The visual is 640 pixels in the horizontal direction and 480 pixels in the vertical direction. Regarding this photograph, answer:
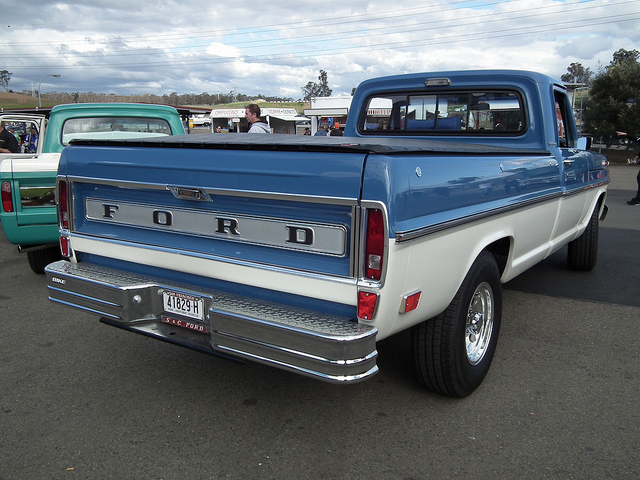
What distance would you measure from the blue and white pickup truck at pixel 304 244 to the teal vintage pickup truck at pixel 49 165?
83.5 inches

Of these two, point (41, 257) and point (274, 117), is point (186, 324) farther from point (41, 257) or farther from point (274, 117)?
point (274, 117)

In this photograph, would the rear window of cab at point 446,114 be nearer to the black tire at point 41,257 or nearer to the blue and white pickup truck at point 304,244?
the blue and white pickup truck at point 304,244

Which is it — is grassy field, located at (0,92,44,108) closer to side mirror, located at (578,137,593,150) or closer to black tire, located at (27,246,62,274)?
black tire, located at (27,246,62,274)

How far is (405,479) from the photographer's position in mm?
2400

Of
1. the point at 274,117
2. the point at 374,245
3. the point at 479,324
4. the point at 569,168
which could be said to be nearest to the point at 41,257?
the point at 479,324

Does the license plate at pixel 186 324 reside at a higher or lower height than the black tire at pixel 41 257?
higher

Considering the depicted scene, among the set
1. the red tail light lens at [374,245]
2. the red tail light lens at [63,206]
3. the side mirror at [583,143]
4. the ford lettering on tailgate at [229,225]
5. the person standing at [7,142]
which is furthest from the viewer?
the person standing at [7,142]

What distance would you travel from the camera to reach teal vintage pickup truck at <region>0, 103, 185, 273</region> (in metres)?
4.98

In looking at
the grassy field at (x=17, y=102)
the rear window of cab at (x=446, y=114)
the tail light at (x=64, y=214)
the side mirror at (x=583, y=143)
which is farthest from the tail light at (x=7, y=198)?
the grassy field at (x=17, y=102)

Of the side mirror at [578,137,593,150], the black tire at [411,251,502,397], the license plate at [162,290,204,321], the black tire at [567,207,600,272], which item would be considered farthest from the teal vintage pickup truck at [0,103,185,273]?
the black tire at [567,207,600,272]

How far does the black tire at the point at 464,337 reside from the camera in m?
2.84

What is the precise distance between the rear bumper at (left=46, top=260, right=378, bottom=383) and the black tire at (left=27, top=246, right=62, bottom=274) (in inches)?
113

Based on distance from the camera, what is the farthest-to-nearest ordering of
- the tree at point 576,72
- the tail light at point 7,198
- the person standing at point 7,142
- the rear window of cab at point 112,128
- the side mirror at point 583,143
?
1. the tree at point 576,72
2. the person standing at point 7,142
3. the rear window of cab at point 112,128
4. the tail light at point 7,198
5. the side mirror at point 583,143

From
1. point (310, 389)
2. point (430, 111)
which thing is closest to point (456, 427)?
point (310, 389)
